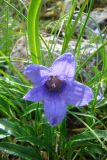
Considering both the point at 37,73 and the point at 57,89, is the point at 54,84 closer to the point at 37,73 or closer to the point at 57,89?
the point at 57,89

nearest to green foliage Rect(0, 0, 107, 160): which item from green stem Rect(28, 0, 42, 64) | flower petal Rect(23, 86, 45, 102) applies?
green stem Rect(28, 0, 42, 64)

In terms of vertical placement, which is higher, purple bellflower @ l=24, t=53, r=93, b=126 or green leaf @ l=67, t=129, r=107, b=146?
purple bellflower @ l=24, t=53, r=93, b=126

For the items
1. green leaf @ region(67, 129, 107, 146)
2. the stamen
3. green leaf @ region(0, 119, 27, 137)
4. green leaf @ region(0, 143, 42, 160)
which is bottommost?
green leaf @ region(0, 143, 42, 160)

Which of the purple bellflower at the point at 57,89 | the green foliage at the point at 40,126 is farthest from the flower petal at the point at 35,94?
the green foliage at the point at 40,126

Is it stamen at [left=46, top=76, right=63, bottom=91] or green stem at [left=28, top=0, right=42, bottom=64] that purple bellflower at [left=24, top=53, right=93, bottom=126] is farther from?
green stem at [left=28, top=0, right=42, bottom=64]

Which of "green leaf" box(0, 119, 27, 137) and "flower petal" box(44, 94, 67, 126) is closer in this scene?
"flower petal" box(44, 94, 67, 126)

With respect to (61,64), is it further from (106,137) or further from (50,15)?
(50,15)

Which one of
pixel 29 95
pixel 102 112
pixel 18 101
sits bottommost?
pixel 102 112

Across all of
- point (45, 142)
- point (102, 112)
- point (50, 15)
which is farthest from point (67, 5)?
point (45, 142)
